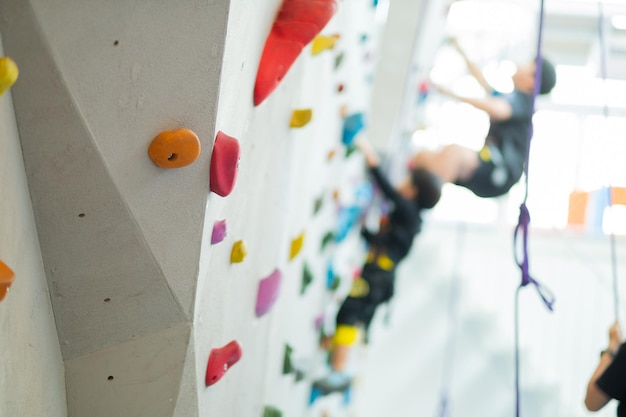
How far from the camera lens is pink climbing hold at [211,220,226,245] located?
1.44m

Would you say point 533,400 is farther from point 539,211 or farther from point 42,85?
point 42,85

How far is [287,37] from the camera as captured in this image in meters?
1.58

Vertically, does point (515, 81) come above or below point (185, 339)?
below

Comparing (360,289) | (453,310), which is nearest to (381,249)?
(360,289)

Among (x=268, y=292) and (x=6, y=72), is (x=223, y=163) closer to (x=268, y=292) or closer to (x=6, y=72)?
(x=6, y=72)

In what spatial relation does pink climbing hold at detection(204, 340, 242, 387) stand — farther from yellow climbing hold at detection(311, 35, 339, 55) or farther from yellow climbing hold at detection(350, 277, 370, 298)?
yellow climbing hold at detection(350, 277, 370, 298)

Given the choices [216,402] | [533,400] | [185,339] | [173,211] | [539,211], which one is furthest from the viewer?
[539,211]

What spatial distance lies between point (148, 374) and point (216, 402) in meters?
0.25

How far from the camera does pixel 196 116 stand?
1.27 meters

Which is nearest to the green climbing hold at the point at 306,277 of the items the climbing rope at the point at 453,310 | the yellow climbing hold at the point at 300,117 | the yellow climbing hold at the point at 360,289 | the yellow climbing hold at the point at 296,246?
the yellow climbing hold at the point at 296,246

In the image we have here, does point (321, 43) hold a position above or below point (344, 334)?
above

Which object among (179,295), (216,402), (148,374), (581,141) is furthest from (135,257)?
(581,141)

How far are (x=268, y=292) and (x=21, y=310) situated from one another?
2.74 feet

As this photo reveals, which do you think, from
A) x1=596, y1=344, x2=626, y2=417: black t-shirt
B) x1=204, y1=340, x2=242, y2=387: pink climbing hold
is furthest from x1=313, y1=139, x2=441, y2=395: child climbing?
x1=204, y1=340, x2=242, y2=387: pink climbing hold
